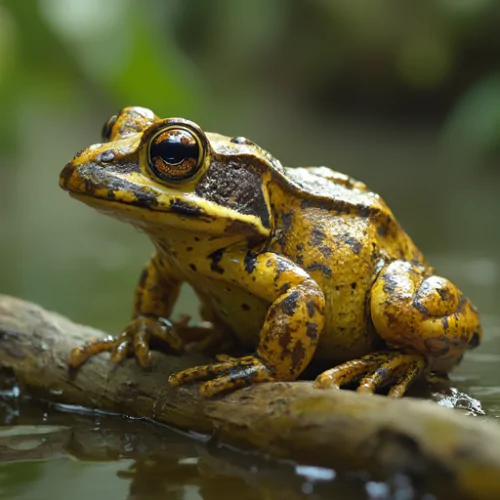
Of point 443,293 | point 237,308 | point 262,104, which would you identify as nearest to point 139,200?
point 237,308

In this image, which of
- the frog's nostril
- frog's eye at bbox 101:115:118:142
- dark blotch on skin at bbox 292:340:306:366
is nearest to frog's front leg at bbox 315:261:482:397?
dark blotch on skin at bbox 292:340:306:366

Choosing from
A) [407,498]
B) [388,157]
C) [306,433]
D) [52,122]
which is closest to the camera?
[407,498]

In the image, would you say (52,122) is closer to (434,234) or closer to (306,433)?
(434,234)

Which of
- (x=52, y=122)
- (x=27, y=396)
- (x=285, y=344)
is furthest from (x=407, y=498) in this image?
(x=52, y=122)

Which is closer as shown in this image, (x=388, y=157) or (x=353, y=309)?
(x=353, y=309)

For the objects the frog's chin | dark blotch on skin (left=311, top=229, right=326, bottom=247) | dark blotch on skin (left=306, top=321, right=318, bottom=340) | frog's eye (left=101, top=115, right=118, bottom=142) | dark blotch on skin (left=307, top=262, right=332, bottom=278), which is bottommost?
dark blotch on skin (left=306, top=321, right=318, bottom=340)

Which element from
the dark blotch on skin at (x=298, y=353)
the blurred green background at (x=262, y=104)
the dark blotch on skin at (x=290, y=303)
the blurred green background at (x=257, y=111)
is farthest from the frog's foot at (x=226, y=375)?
the blurred green background at (x=262, y=104)

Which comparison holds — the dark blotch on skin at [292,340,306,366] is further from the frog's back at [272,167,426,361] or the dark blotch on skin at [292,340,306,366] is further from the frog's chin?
the frog's chin
